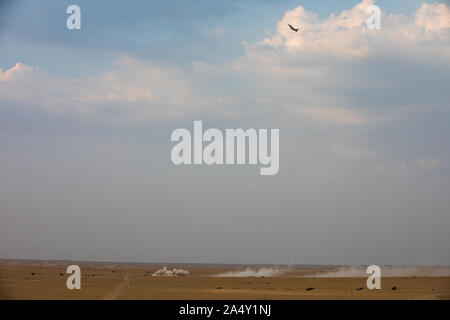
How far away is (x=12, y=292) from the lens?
52.8 m

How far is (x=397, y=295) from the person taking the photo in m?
53.8
